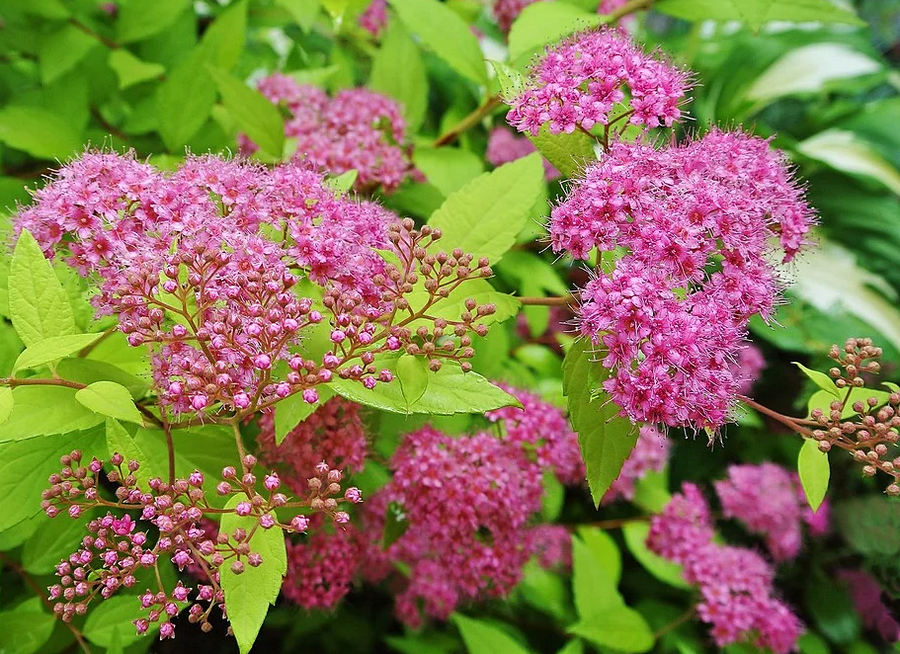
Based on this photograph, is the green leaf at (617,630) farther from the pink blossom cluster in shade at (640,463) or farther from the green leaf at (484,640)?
the pink blossom cluster in shade at (640,463)

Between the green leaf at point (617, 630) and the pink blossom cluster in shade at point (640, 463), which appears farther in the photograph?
the pink blossom cluster in shade at point (640, 463)

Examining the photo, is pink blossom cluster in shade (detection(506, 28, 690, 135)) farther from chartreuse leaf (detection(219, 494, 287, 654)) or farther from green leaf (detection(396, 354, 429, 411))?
chartreuse leaf (detection(219, 494, 287, 654))

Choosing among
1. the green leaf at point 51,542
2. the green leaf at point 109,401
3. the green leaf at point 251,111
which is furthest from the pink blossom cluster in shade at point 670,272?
the green leaf at point 51,542

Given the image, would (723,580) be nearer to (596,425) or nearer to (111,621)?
(596,425)

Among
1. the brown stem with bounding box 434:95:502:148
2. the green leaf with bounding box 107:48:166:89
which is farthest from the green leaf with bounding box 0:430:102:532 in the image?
the brown stem with bounding box 434:95:502:148

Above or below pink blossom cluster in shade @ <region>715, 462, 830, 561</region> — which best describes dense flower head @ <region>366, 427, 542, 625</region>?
above

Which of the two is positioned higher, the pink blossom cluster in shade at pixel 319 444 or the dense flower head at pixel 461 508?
the pink blossom cluster in shade at pixel 319 444
